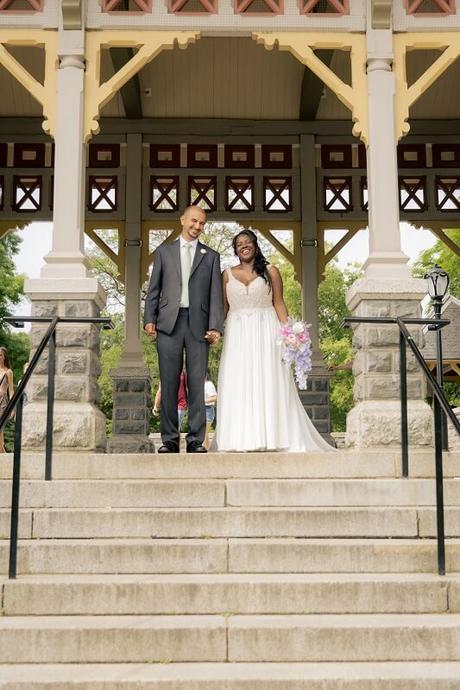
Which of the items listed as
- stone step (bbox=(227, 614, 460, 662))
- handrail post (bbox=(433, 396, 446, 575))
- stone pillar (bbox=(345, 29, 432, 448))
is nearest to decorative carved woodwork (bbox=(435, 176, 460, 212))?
stone pillar (bbox=(345, 29, 432, 448))

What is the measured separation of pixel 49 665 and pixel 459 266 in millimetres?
25672

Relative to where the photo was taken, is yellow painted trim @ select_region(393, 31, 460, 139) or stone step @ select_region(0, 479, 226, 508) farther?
yellow painted trim @ select_region(393, 31, 460, 139)

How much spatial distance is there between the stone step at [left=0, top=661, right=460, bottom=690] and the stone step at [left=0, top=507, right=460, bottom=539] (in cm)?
113

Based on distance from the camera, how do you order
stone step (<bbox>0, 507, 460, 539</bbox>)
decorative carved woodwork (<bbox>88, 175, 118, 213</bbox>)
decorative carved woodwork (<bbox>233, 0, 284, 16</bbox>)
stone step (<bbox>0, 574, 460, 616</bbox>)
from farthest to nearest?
decorative carved woodwork (<bbox>88, 175, 118, 213</bbox>), decorative carved woodwork (<bbox>233, 0, 284, 16</bbox>), stone step (<bbox>0, 507, 460, 539</bbox>), stone step (<bbox>0, 574, 460, 616</bbox>)

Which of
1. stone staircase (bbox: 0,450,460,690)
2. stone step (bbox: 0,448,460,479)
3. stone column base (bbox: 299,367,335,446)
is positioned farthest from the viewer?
stone column base (bbox: 299,367,335,446)

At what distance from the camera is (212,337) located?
21.0 ft

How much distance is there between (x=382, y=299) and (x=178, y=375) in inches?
82.8

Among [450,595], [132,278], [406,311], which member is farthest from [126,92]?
[450,595]

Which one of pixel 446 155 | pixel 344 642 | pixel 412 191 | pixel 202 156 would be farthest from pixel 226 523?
pixel 446 155

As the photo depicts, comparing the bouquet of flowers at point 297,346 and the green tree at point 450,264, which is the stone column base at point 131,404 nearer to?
the bouquet of flowers at point 297,346

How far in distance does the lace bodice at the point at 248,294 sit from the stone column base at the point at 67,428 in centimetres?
151

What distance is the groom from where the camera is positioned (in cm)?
633

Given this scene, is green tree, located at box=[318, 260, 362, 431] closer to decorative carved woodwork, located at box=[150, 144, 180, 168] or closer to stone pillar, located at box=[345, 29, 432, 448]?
decorative carved woodwork, located at box=[150, 144, 180, 168]

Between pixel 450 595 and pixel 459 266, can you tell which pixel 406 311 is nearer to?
pixel 450 595
